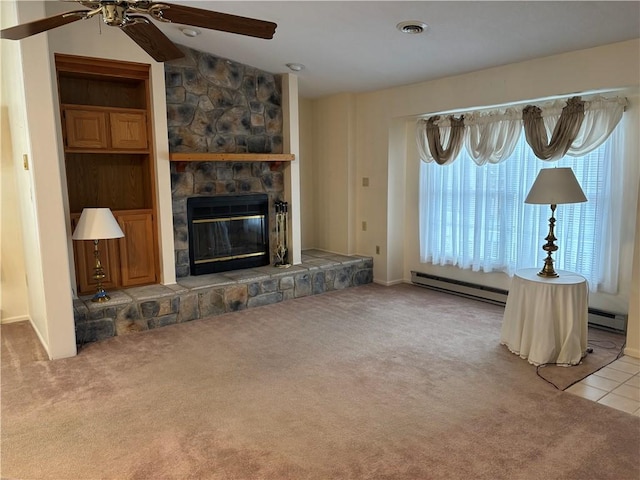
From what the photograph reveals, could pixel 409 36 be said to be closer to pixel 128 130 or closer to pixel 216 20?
pixel 216 20

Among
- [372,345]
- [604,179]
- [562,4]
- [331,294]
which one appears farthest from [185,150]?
[604,179]

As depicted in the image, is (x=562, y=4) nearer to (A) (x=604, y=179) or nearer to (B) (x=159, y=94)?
(A) (x=604, y=179)

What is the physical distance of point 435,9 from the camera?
3.40 m

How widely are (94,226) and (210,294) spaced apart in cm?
128

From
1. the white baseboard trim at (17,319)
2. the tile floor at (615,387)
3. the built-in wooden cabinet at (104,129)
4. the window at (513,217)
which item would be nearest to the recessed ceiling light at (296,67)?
the built-in wooden cabinet at (104,129)

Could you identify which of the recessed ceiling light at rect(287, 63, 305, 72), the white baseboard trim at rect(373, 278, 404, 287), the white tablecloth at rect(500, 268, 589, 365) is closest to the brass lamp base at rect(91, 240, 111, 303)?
the recessed ceiling light at rect(287, 63, 305, 72)

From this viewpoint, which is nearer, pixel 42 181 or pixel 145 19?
pixel 145 19

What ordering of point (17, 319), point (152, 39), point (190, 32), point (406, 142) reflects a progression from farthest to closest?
1. point (406, 142)
2. point (17, 319)
3. point (190, 32)
4. point (152, 39)

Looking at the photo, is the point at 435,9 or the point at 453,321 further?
the point at 453,321

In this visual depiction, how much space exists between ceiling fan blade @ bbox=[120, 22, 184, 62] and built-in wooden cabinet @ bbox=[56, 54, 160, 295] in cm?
207

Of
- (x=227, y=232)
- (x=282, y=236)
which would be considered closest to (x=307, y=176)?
(x=282, y=236)

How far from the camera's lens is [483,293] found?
523 centimetres

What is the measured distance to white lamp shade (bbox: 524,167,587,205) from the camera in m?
3.49

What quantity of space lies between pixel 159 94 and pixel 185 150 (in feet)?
2.11
